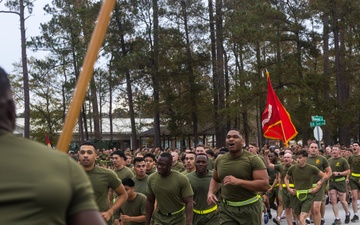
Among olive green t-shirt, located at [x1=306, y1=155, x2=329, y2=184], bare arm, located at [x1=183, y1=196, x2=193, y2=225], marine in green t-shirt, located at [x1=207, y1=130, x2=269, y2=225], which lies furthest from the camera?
olive green t-shirt, located at [x1=306, y1=155, x2=329, y2=184]

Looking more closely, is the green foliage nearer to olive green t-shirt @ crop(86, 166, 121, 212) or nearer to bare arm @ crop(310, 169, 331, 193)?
bare arm @ crop(310, 169, 331, 193)

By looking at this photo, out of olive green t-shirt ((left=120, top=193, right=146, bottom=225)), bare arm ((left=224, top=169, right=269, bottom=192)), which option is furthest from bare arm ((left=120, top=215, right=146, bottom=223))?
bare arm ((left=224, top=169, right=269, bottom=192))

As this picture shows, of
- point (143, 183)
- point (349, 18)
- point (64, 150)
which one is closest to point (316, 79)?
point (349, 18)

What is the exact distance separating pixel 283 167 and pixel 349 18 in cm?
2498

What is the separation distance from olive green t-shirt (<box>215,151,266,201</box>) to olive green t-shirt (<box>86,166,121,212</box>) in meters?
1.40

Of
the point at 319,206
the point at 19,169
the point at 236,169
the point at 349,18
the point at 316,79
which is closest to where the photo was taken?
the point at 19,169

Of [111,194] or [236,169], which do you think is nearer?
[236,169]

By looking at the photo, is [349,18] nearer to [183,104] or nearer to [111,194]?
[183,104]

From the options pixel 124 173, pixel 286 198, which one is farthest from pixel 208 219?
pixel 286 198

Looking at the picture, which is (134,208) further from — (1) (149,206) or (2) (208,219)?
(2) (208,219)

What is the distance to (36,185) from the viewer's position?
7.16 ft

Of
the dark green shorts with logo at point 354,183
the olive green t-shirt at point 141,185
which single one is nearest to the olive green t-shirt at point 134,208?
the olive green t-shirt at point 141,185

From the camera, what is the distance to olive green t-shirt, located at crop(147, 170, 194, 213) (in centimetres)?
968

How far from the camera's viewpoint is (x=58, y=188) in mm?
2211
